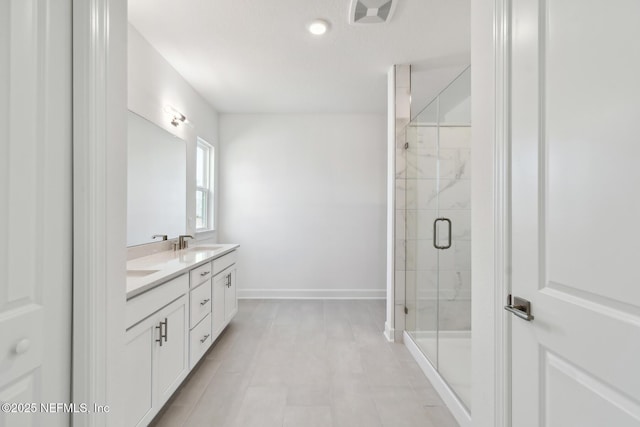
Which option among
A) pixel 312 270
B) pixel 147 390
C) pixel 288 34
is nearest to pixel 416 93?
pixel 288 34

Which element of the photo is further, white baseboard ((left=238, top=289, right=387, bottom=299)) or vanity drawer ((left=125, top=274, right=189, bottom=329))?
white baseboard ((left=238, top=289, right=387, bottom=299))

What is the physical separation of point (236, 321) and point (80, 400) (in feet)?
8.11

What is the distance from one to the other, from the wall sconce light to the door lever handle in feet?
9.98

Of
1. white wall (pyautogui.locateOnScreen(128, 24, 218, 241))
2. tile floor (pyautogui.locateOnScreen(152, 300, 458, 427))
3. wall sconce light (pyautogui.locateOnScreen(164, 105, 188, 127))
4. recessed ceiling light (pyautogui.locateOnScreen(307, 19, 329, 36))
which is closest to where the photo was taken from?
tile floor (pyautogui.locateOnScreen(152, 300, 458, 427))

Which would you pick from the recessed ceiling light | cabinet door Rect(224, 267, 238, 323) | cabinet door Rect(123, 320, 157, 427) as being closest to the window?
cabinet door Rect(224, 267, 238, 323)

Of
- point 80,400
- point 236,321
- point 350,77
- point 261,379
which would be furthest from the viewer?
point 236,321

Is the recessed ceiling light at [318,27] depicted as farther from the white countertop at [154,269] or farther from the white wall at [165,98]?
the white countertop at [154,269]

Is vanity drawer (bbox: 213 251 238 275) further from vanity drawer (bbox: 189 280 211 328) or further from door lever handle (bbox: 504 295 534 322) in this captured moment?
door lever handle (bbox: 504 295 534 322)

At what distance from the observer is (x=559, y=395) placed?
31.0 inches

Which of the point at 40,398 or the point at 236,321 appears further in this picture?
the point at 236,321

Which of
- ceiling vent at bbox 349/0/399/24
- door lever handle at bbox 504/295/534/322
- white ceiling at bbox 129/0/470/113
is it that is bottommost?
door lever handle at bbox 504/295/534/322

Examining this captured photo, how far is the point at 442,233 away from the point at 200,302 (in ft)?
6.68

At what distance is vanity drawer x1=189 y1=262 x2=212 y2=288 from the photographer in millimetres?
2051

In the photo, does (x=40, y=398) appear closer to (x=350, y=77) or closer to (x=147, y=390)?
(x=147, y=390)
